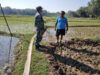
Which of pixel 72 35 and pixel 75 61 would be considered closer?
pixel 75 61

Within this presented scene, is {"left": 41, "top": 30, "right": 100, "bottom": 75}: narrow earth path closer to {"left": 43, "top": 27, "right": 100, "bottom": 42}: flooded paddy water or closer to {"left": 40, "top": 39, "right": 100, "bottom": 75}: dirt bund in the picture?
{"left": 40, "top": 39, "right": 100, "bottom": 75}: dirt bund

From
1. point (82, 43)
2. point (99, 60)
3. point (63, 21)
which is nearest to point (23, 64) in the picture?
point (99, 60)

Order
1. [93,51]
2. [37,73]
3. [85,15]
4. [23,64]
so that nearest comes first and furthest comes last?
[37,73], [23,64], [93,51], [85,15]

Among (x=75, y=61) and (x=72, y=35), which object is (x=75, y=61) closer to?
(x=75, y=61)

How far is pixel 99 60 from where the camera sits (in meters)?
5.39

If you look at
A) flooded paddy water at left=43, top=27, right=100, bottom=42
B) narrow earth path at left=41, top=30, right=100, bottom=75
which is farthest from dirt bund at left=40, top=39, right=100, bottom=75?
flooded paddy water at left=43, top=27, right=100, bottom=42

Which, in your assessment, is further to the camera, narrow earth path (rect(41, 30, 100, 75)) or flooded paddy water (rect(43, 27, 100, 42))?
flooded paddy water (rect(43, 27, 100, 42))

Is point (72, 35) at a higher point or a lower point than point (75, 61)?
lower

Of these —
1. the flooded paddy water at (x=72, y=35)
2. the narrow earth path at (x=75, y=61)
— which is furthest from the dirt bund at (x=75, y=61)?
the flooded paddy water at (x=72, y=35)

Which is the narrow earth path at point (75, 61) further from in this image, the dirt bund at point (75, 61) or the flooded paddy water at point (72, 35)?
the flooded paddy water at point (72, 35)

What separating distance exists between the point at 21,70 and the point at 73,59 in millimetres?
2012

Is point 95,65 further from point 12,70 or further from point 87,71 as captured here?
point 12,70

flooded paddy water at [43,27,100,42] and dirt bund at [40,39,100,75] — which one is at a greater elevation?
dirt bund at [40,39,100,75]

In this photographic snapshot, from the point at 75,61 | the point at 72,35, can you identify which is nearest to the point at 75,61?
the point at 75,61
